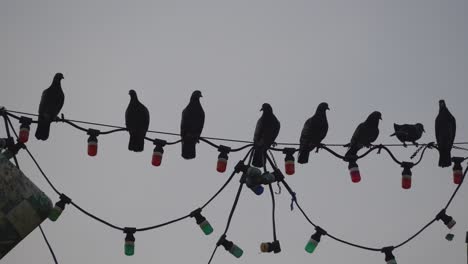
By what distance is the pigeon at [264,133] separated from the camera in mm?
8031

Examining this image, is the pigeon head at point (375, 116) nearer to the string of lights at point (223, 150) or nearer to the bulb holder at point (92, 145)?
the string of lights at point (223, 150)

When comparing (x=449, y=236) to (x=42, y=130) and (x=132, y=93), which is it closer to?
(x=132, y=93)

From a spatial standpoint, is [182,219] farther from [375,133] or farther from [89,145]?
[375,133]

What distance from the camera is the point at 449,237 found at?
27.2ft

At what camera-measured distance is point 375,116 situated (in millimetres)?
10344

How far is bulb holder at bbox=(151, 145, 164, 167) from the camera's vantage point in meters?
7.45

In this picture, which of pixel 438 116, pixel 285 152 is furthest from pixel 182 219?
pixel 438 116

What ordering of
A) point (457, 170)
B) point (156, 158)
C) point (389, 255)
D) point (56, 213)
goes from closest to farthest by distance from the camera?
point (56, 213), point (156, 158), point (389, 255), point (457, 170)

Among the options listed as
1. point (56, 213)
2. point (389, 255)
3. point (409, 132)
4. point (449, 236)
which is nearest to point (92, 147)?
point (56, 213)

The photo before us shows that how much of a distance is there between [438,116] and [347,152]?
6.88 ft

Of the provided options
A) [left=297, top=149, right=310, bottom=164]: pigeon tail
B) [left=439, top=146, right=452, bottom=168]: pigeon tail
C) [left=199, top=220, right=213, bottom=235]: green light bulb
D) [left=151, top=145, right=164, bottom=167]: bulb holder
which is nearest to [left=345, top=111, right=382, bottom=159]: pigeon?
[left=297, top=149, right=310, bottom=164]: pigeon tail

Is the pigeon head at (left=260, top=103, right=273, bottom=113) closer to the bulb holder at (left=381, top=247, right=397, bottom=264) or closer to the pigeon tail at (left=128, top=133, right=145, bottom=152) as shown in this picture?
the pigeon tail at (left=128, top=133, right=145, bottom=152)

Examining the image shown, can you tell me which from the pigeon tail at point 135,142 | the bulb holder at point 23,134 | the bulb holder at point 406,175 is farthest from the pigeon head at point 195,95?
the bulb holder at point 406,175

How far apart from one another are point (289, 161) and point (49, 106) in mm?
3927
